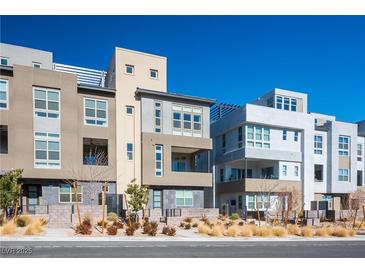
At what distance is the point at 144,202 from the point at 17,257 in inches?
499

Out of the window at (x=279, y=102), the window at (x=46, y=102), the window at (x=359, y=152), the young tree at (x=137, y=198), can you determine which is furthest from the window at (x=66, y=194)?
the window at (x=359, y=152)

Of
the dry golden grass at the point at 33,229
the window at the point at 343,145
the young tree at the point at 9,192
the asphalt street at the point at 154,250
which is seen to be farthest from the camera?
the window at the point at 343,145

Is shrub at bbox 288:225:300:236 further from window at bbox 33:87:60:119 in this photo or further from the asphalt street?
window at bbox 33:87:60:119

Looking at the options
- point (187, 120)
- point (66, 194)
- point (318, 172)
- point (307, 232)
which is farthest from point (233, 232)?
point (318, 172)

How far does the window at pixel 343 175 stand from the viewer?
125 feet

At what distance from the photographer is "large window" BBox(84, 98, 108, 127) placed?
27828 millimetres

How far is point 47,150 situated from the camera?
25.9 metres

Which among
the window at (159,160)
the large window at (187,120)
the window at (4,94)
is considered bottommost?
the window at (159,160)

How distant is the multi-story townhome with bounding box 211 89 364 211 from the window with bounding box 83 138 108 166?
12.6 metres

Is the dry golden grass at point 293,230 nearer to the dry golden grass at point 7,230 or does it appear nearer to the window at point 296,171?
the window at point 296,171

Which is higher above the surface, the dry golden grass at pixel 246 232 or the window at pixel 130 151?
the window at pixel 130 151

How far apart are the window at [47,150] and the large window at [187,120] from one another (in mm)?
9795

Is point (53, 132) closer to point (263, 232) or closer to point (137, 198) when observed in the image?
point (137, 198)

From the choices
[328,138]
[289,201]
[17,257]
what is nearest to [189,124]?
[289,201]
